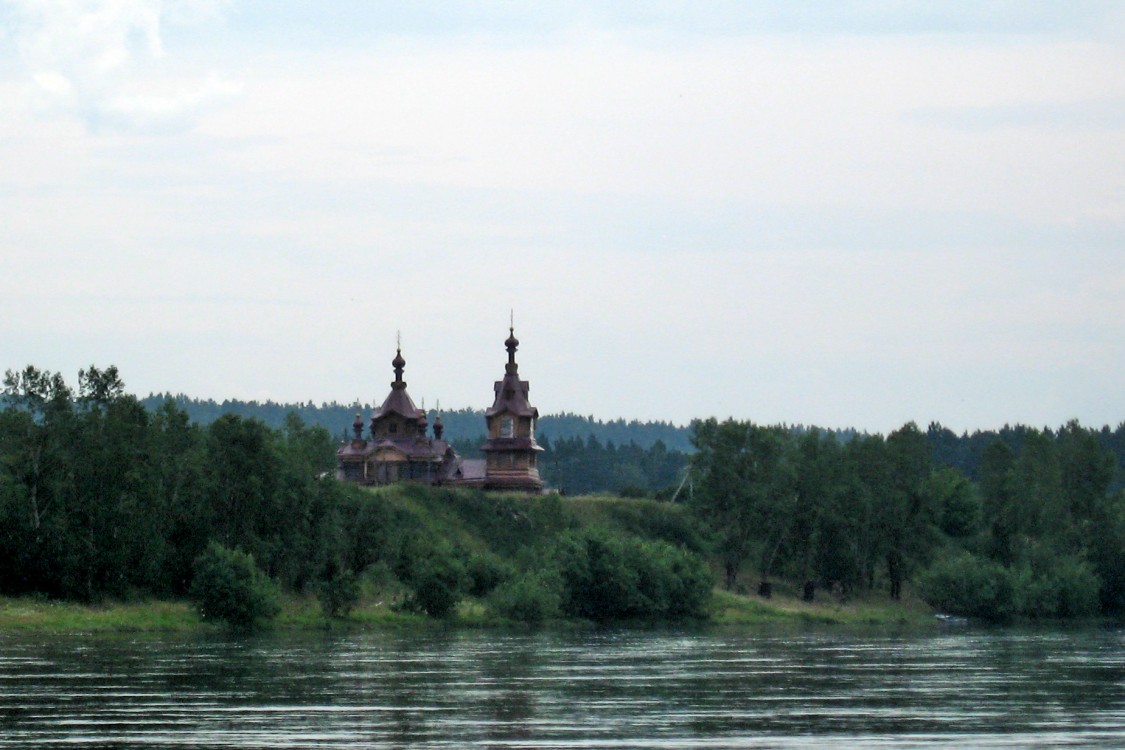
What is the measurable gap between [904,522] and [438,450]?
121ft

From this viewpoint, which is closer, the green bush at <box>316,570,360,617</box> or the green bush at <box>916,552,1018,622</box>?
the green bush at <box>316,570,360,617</box>

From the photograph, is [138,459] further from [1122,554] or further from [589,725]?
[1122,554]

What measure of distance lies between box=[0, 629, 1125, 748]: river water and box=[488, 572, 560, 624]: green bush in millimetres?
19771

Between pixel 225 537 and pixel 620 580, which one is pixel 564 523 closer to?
pixel 620 580

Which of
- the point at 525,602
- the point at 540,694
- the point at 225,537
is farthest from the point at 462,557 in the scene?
the point at 540,694

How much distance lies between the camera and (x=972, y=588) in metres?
117

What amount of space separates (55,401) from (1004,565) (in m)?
72.6

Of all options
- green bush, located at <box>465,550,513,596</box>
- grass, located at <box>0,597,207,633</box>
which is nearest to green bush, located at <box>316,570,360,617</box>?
grass, located at <box>0,597,207,633</box>

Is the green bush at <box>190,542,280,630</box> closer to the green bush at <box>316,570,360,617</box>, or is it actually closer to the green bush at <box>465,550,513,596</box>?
the green bush at <box>316,570,360,617</box>

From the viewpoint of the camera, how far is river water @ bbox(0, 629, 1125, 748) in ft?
117

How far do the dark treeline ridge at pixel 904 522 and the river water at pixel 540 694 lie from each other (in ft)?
149

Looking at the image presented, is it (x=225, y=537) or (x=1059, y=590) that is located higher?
(x=225, y=537)

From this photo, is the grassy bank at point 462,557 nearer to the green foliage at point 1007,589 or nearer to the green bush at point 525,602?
the green bush at point 525,602

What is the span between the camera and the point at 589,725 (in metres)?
38.1
